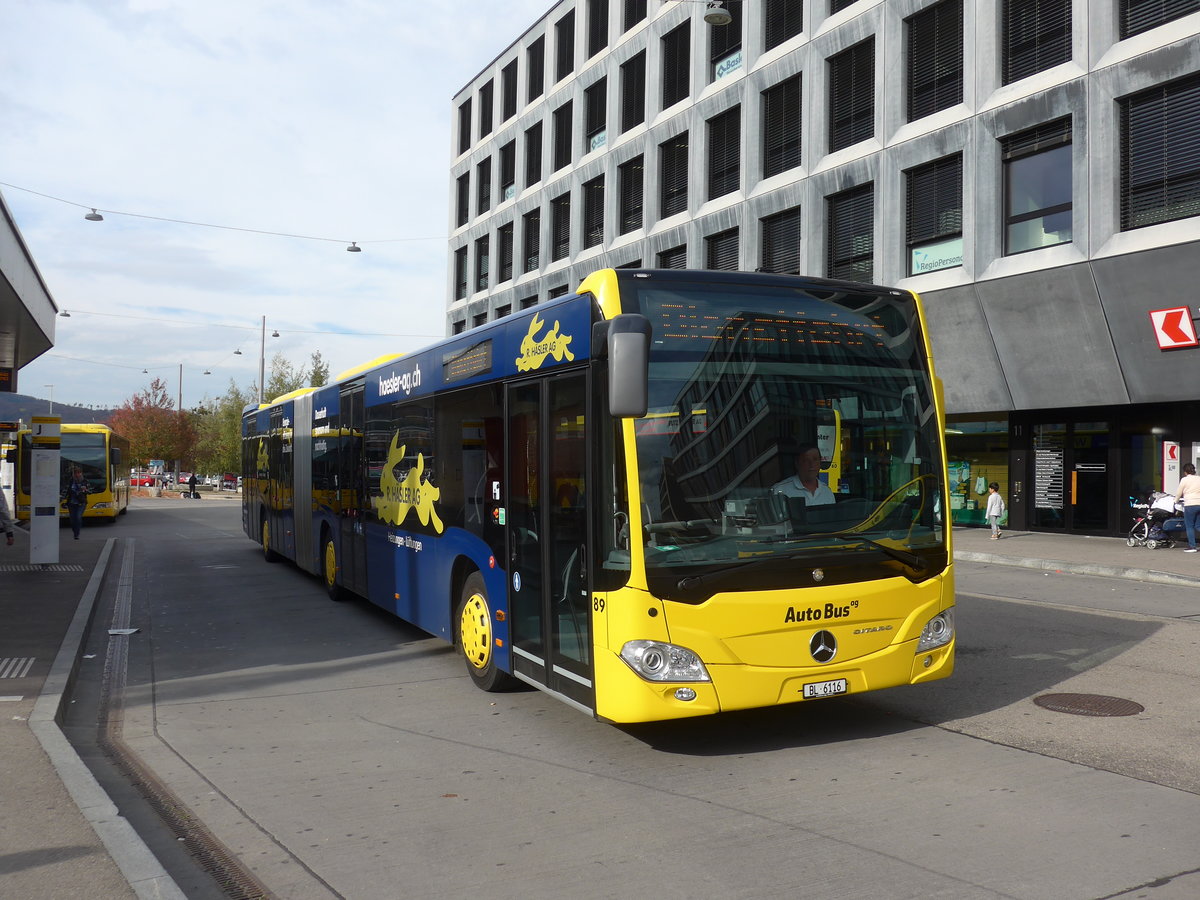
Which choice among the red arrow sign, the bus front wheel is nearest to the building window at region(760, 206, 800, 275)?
the red arrow sign

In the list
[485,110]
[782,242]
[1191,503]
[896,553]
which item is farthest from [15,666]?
[485,110]

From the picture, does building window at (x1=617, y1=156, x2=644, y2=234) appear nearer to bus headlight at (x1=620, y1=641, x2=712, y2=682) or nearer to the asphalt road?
the asphalt road

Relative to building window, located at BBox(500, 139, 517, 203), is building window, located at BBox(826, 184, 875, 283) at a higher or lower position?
lower

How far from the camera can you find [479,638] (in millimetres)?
7750

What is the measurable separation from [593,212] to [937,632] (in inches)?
1227

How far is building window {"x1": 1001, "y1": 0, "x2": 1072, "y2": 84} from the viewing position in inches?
795

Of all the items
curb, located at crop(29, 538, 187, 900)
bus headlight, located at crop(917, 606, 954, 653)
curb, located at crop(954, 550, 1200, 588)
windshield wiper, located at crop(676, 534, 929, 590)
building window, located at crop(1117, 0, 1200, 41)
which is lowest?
curb, located at crop(954, 550, 1200, 588)

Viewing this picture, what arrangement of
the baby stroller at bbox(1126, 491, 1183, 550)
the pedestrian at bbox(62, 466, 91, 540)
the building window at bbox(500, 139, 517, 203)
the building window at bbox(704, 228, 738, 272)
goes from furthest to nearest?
the building window at bbox(500, 139, 517, 203)
the building window at bbox(704, 228, 738, 272)
the pedestrian at bbox(62, 466, 91, 540)
the baby stroller at bbox(1126, 491, 1183, 550)

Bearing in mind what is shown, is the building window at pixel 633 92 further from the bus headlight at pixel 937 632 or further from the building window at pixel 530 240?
the bus headlight at pixel 937 632

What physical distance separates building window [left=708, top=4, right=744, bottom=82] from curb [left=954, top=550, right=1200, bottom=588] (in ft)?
52.5

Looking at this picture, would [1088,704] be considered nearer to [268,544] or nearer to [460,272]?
[268,544]

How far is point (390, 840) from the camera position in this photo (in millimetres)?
4750

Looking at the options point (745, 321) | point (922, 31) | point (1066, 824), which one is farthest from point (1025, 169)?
point (1066, 824)

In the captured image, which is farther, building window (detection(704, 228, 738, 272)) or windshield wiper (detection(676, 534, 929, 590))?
building window (detection(704, 228, 738, 272))
